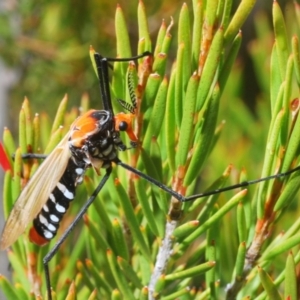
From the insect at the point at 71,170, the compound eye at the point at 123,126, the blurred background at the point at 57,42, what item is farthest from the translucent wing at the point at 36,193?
the blurred background at the point at 57,42

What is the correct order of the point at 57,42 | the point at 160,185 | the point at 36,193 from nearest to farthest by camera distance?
the point at 160,185 → the point at 36,193 → the point at 57,42

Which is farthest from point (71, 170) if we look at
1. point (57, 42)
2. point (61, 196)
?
point (57, 42)

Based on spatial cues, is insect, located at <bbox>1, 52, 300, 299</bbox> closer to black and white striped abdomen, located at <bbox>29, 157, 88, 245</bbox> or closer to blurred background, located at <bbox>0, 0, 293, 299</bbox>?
black and white striped abdomen, located at <bbox>29, 157, 88, 245</bbox>

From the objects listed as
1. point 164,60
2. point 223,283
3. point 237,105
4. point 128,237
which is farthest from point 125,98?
point 237,105

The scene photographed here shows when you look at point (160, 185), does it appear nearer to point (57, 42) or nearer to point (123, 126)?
point (123, 126)

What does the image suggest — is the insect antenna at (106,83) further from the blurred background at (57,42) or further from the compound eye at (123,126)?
the blurred background at (57,42)

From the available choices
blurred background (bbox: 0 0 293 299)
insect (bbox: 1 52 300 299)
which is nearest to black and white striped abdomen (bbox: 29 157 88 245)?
insect (bbox: 1 52 300 299)

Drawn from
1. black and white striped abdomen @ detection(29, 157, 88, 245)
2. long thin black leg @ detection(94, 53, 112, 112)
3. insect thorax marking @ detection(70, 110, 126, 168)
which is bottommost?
black and white striped abdomen @ detection(29, 157, 88, 245)
